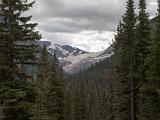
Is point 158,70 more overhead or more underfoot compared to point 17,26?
more underfoot

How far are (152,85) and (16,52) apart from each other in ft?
45.0

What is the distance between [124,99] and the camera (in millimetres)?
36625

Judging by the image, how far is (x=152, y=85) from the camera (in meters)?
30.8

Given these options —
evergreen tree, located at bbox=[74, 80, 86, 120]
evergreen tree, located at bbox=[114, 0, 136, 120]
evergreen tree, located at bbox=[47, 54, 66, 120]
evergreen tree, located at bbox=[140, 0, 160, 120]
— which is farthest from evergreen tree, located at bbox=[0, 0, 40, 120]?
evergreen tree, located at bbox=[74, 80, 86, 120]

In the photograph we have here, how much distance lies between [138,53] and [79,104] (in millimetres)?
43342

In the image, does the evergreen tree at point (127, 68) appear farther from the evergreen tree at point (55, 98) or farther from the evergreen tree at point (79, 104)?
the evergreen tree at point (79, 104)

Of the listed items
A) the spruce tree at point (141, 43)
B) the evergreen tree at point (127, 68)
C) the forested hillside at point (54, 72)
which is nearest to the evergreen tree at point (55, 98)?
the forested hillside at point (54, 72)

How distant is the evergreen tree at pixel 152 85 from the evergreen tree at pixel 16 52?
1207 centimetres

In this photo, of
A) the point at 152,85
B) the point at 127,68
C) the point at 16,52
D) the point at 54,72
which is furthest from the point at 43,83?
the point at 16,52

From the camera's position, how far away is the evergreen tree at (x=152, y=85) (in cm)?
3041

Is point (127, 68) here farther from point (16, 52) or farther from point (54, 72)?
point (16, 52)

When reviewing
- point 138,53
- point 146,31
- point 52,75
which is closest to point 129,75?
point 138,53

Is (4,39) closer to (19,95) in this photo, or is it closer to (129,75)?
(19,95)

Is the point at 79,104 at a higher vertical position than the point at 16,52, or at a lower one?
lower
